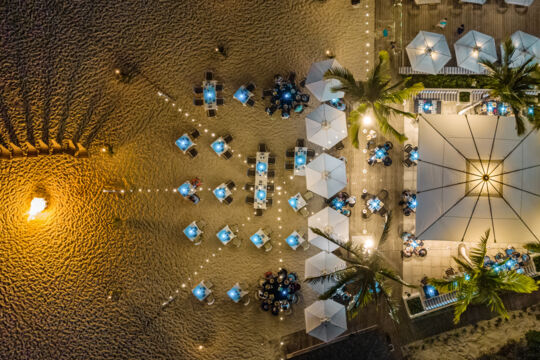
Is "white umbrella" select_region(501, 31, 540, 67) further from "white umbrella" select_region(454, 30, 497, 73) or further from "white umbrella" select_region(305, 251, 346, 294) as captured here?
"white umbrella" select_region(305, 251, 346, 294)

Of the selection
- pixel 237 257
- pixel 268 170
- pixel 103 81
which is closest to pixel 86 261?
pixel 237 257

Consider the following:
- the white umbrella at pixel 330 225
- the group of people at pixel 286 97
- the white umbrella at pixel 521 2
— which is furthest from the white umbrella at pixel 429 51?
the white umbrella at pixel 330 225

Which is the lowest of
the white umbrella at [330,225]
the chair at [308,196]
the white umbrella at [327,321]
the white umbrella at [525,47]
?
the white umbrella at [327,321]

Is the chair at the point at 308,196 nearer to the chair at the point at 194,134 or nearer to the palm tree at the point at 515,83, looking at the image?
the chair at the point at 194,134

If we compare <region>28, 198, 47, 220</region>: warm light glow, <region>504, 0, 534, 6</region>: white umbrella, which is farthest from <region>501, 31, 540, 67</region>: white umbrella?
<region>28, 198, 47, 220</region>: warm light glow

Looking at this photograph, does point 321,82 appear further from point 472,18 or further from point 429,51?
point 472,18

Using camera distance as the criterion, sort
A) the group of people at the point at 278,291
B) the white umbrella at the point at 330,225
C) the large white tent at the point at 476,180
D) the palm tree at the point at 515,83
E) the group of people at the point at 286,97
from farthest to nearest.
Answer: the group of people at the point at 286,97
the group of people at the point at 278,291
the white umbrella at the point at 330,225
the large white tent at the point at 476,180
the palm tree at the point at 515,83

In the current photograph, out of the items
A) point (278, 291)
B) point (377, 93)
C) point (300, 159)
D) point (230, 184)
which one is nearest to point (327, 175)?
point (300, 159)
